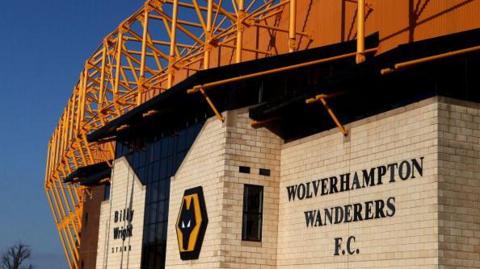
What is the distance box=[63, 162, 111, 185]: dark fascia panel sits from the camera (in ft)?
148

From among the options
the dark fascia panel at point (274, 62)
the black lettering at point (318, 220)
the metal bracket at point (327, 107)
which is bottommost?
the black lettering at point (318, 220)

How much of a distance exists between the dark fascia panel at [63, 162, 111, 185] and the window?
64.8ft

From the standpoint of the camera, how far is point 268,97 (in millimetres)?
27078

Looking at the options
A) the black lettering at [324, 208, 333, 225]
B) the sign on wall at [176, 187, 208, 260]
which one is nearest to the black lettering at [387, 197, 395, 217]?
the black lettering at [324, 208, 333, 225]

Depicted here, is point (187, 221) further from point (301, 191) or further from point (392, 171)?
point (392, 171)

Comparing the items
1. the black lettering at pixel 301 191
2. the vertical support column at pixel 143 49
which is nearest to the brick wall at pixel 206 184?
the black lettering at pixel 301 191

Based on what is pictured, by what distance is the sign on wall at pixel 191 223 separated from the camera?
1051 inches

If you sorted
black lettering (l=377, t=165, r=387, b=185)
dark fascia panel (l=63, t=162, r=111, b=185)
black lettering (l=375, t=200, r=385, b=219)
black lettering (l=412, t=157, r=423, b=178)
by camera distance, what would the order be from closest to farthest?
black lettering (l=412, t=157, r=423, b=178) → black lettering (l=375, t=200, r=385, b=219) → black lettering (l=377, t=165, r=387, b=185) → dark fascia panel (l=63, t=162, r=111, b=185)

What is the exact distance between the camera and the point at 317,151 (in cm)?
→ 2459

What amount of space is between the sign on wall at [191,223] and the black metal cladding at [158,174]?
176 centimetres

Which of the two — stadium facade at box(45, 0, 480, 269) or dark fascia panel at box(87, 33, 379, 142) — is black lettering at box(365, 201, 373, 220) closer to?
stadium facade at box(45, 0, 480, 269)

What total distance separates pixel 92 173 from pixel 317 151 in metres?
25.6

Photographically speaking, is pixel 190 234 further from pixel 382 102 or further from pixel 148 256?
pixel 382 102

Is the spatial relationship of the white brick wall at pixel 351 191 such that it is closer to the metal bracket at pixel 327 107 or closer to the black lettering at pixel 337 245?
the black lettering at pixel 337 245
